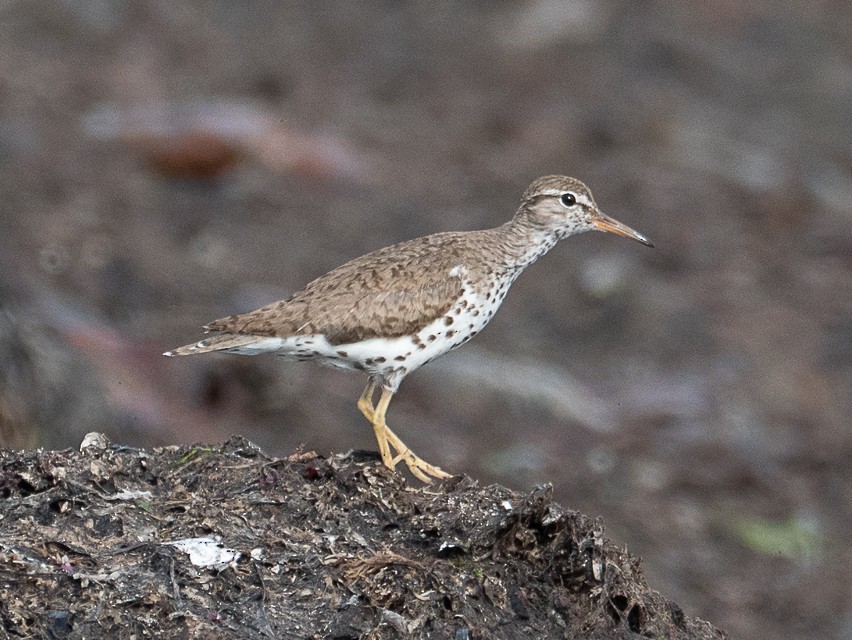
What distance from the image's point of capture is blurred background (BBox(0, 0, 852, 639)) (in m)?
15.4

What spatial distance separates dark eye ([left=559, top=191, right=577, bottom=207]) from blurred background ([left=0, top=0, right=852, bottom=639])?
4396 millimetres

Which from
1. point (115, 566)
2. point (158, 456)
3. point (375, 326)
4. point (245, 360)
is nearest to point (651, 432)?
point (245, 360)

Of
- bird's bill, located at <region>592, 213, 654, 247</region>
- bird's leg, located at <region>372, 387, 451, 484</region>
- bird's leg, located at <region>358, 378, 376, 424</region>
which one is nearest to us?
bird's leg, located at <region>372, 387, 451, 484</region>

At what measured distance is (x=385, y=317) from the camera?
9070 mm

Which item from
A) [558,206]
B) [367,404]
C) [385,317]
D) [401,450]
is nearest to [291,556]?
[401,450]

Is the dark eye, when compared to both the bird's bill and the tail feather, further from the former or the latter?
the tail feather

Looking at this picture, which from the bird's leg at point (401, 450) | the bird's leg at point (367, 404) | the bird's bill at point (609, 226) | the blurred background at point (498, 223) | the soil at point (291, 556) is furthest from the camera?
the blurred background at point (498, 223)

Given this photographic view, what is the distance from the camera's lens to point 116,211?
20172 millimetres

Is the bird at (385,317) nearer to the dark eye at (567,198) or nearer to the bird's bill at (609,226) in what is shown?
the dark eye at (567,198)

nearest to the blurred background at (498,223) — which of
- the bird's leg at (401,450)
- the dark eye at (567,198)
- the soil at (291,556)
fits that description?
the bird's leg at (401,450)

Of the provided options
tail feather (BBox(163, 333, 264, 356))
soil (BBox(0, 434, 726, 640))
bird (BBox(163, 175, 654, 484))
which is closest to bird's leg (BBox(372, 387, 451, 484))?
bird (BBox(163, 175, 654, 484))

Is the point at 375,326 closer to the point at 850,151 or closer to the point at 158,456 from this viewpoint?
the point at 158,456

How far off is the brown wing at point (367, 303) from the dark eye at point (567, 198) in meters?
1.13

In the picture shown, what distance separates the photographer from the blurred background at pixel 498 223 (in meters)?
15.4
